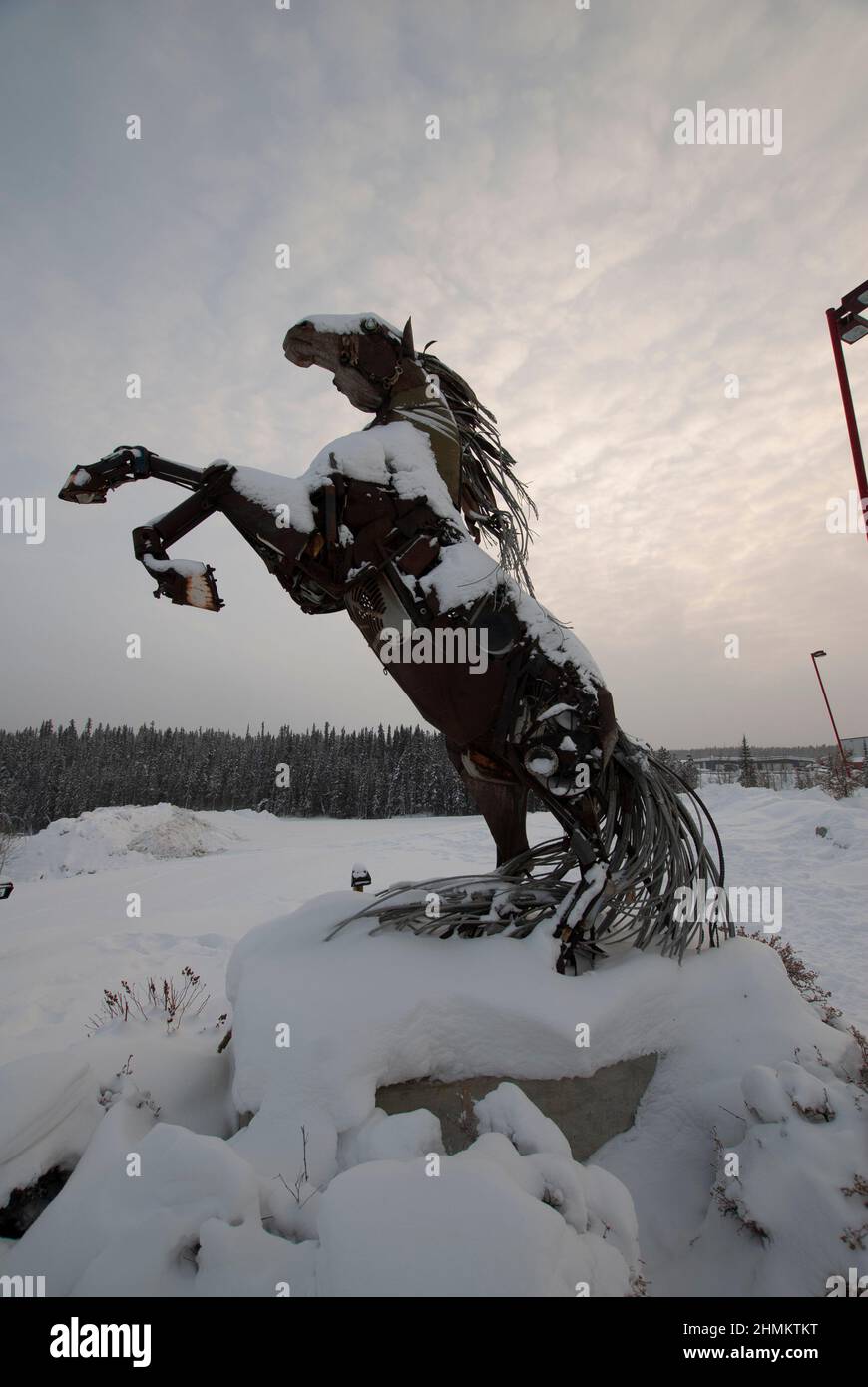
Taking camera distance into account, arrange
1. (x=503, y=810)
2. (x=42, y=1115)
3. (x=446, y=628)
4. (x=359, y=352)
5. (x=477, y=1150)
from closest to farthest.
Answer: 1. (x=477, y=1150)
2. (x=42, y=1115)
3. (x=446, y=628)
4. (x=359, y=352)
5. (x=503, y=810)

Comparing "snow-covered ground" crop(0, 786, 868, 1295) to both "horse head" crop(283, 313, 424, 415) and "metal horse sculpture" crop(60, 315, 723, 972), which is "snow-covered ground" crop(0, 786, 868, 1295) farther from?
"horse head" crop(283, 313, 424, 415)

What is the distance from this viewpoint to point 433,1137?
5.71 feet

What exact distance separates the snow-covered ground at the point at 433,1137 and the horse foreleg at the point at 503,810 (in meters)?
0.80

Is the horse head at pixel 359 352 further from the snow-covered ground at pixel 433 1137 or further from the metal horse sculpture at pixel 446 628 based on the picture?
the snow-covered ground at pixel 433 1137

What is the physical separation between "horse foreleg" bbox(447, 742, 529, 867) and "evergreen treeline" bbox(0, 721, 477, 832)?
36637mm

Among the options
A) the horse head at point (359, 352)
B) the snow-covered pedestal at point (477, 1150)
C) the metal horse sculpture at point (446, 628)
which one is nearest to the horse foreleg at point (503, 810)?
the metal horse sculpture at point (446, 628)

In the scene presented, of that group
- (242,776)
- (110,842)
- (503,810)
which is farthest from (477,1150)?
(242,776)

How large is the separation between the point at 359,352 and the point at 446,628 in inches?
57.7

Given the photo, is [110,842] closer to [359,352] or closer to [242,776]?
[359,352]

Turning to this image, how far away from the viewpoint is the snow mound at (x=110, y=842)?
1834 cm

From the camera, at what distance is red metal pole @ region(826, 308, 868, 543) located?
507 cm

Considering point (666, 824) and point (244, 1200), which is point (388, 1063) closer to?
point (244, 1200)

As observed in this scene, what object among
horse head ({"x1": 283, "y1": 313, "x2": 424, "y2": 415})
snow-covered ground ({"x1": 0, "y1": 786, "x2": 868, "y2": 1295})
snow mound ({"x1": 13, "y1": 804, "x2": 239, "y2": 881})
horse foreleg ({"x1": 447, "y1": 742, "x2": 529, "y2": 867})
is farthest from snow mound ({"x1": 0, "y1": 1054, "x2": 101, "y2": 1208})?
snow mound ({"x1": 13, "y1": 804, "x2": 239, "y2": 881})
